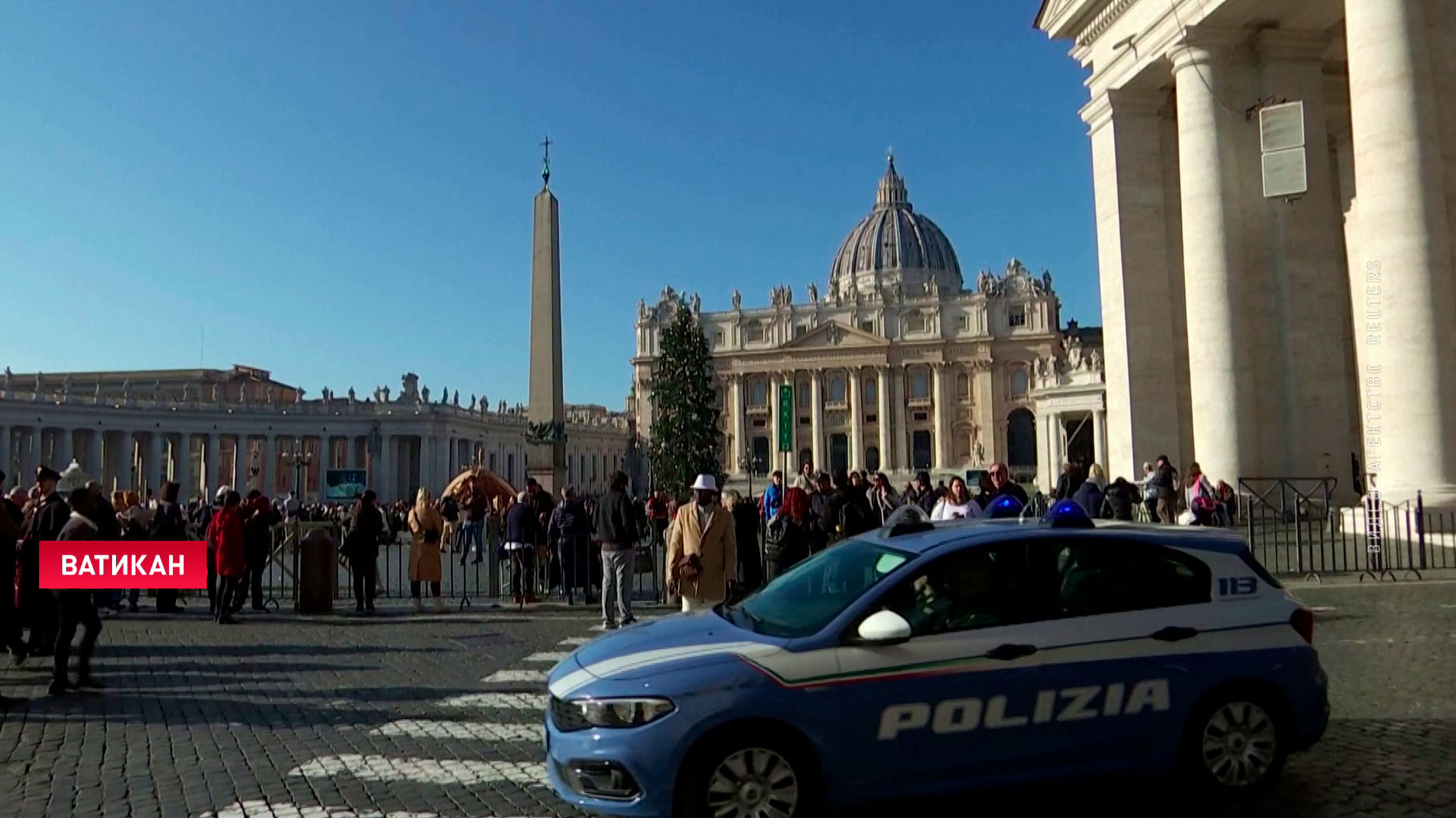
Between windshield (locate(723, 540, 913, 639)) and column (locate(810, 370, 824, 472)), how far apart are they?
9285 cm

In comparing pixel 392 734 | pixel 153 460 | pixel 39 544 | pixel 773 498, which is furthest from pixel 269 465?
pixel 392 734

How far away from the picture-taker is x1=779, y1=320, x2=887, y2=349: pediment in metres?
97.4

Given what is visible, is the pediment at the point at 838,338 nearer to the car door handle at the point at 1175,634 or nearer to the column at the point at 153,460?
the column at the point at 153,460

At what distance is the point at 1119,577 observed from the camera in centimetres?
508

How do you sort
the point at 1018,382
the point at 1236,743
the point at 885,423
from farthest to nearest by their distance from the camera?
the point at 885,423 → the point at 1018,382 → the point at 1236,743

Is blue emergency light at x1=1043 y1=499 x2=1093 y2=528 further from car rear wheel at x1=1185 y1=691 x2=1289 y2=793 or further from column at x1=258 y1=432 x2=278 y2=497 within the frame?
column at x1=258 y1=432 x2=278 y2=497

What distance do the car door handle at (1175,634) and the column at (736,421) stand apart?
94955mm

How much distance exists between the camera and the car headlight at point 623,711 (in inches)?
171

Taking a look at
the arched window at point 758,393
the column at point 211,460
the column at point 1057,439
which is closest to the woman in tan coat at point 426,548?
the column at point 1057,439

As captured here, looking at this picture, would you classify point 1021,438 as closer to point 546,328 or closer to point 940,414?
point 940,414

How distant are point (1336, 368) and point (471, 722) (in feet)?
56.2

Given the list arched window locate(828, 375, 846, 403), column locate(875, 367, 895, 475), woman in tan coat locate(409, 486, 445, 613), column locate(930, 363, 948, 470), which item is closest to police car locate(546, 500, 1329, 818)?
woman in tan coat locate(409, 486, 445, 613)

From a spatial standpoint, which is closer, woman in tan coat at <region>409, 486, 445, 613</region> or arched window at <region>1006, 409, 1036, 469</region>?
woman in tan coat at <region>409, 486, 445, 613</region>

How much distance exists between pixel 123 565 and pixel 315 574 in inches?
108
